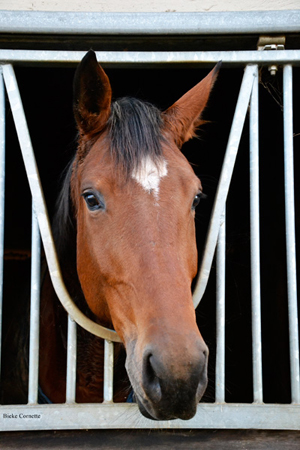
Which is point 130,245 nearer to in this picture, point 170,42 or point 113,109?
point 113,109

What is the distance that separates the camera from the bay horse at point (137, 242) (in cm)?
125

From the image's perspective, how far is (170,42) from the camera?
2.11 m

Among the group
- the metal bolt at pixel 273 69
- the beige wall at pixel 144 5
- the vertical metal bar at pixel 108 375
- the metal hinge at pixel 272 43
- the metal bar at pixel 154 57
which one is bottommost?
the vertical metal bar at pixel 108 375

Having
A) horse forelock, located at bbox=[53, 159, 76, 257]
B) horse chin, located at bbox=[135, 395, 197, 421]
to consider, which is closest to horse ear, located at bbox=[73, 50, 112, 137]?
horse forelock, located at bbox=[53, 159, 76, 257]

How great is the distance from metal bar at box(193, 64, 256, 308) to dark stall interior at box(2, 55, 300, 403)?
73 cm

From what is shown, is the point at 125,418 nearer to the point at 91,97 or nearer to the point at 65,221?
the point at 65,221

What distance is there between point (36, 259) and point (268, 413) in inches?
47.8

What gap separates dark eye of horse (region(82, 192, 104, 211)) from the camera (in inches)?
67.3

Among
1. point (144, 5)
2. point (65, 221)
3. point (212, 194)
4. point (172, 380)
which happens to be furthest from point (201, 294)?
point (212, 194)

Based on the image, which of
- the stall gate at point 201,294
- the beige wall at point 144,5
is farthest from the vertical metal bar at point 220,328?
the beige wall at point 144,5

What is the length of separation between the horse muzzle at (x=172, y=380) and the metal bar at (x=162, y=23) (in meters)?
1.47

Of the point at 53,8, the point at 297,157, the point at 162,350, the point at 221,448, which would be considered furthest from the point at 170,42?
the point at 221,448

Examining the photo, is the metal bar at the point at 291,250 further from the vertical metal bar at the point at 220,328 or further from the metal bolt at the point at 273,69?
the vertical metal bar at the point at 220,328

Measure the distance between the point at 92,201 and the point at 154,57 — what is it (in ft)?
2.58
